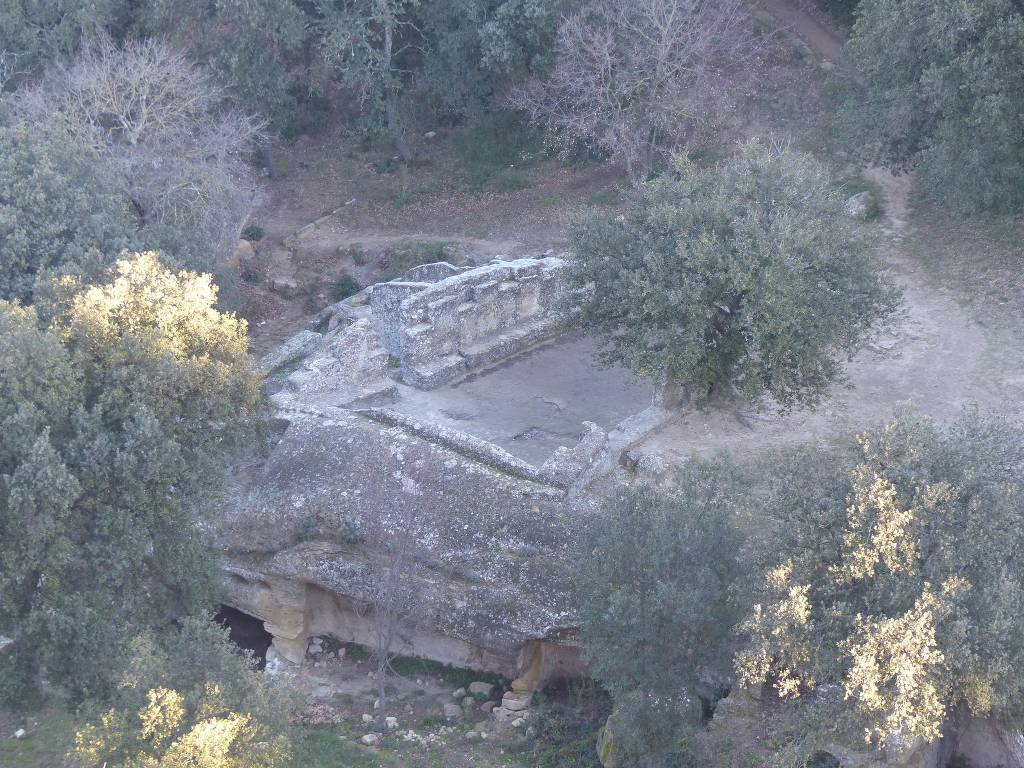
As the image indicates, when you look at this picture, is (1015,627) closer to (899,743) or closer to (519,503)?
(899,743)

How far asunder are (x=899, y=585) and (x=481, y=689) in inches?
379

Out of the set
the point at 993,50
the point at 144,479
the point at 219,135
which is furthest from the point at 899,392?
the point at 219,135

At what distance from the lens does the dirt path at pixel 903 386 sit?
24484 millimetres

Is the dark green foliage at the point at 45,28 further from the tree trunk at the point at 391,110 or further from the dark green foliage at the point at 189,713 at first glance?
the dark green foliage at the point at 189,713

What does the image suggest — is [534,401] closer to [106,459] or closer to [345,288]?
[106,459]

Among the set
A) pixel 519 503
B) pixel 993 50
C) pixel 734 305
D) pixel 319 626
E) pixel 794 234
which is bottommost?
pixel 319 626

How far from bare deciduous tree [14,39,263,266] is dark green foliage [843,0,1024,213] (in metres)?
18.6

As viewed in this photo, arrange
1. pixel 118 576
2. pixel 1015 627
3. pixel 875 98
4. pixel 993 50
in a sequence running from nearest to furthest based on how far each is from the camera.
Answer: pixel 1015 627, pixel 118 576, pixel 993 50, pixel 875 98

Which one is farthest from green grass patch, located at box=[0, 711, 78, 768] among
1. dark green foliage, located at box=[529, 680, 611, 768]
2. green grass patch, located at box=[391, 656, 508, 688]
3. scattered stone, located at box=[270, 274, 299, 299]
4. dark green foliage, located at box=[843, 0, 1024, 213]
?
dark green foliage, located at box=[843, 0, 1024, 213]

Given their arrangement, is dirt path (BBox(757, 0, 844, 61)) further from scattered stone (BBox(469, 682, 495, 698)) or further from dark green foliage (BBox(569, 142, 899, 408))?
scattered stone (BBox(469, 682, 495, 698))

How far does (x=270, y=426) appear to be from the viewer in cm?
2447

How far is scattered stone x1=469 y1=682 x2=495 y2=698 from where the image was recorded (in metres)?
22.3

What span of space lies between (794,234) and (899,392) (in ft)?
17.0

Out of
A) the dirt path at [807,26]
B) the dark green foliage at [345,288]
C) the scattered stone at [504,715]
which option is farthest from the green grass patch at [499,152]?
the scattered stone at [504,715]
